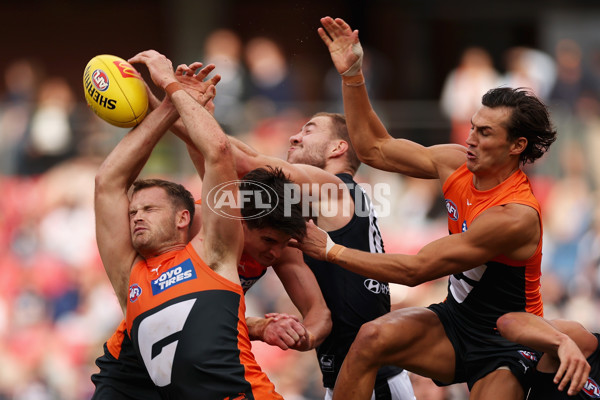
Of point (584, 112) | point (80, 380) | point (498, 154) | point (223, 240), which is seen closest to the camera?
point (223, 240)

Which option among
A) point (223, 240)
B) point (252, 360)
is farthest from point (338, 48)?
point (252, 360)

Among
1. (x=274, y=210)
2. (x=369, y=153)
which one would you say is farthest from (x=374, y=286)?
(x=274, y=210)

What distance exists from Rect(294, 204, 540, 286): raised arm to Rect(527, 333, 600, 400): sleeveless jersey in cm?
90

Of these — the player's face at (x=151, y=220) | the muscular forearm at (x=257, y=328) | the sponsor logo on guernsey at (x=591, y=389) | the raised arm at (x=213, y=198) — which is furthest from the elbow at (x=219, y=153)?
the sponsor logo on guernsey at (x=591, y=389)

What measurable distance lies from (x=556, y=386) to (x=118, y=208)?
325 cm

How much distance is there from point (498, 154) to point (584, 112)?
24.0ft

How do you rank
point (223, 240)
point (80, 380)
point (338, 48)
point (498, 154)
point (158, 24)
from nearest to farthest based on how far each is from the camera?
point (223, 240), point (498, 154), point (338, 48), point (80, 380), point (158, 24)

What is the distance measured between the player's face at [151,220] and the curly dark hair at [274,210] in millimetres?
505

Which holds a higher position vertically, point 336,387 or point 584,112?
point 584,112

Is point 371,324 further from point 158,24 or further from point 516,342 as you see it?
point 158,24

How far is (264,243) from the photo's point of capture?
6469 mm

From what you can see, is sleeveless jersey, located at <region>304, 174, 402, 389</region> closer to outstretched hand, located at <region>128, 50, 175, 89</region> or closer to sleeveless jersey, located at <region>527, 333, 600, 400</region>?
sleeveless jersey, located at <region>527, 333, 600, 400</region>

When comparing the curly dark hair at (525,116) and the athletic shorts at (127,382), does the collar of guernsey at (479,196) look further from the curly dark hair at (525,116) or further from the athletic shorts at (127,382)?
the athletic shorts at (127,382)

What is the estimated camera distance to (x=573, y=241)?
40.8 ft
